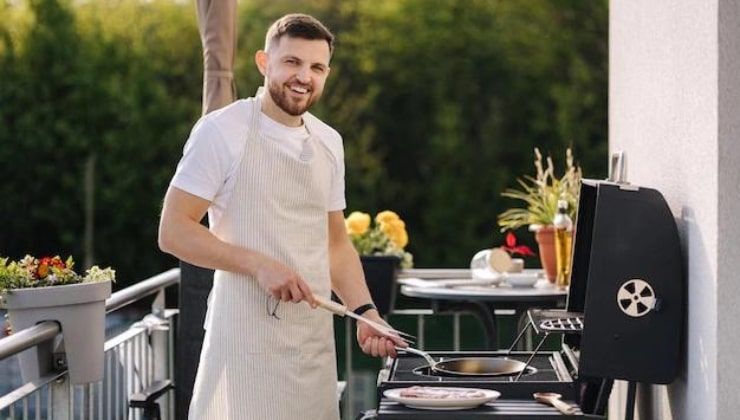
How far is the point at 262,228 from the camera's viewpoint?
2.92 metres

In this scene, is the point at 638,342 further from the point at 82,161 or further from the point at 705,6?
the point at 82,161

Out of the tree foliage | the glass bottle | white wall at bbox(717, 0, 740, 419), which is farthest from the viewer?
the tree foliage

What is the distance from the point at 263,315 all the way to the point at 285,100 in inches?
17.9

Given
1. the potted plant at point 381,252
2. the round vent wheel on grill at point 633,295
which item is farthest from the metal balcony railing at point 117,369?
the round vent wheel on grill at point 633,295

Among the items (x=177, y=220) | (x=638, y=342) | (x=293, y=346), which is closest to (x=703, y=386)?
(x=638, y=342)

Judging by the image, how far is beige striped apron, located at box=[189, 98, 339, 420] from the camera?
9.57ft

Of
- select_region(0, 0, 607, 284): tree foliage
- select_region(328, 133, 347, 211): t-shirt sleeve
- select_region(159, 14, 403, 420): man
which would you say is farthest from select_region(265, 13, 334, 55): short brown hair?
select_region(0, 0, 607, 284): tree foliage

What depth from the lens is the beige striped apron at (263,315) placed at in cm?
292

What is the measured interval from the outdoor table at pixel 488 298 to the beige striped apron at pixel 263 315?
1738mm

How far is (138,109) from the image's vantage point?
49.9 feet

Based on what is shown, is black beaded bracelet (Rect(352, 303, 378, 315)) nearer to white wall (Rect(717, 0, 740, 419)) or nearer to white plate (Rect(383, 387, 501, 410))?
white plate (Rect(383, 387, 501, 410))

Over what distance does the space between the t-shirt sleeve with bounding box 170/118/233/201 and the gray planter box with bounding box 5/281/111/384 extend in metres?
0.51

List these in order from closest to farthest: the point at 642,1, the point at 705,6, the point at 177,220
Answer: the point at 705,6, the point at 177,220, the point at 642,1

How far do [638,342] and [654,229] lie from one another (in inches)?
8.5
